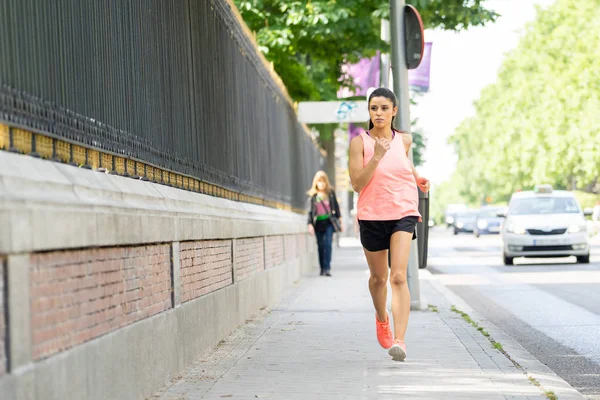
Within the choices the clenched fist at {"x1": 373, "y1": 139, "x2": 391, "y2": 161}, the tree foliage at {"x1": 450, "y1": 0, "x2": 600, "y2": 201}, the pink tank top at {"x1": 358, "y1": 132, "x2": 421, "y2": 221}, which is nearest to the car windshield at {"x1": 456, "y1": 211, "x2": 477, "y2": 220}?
the tree foliage at {"x1": 450, "y1": 0, "x2": 600, "y2": 201}

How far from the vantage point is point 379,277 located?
9.43 metres

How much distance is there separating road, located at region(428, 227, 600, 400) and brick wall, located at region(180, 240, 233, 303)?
2.76 metres

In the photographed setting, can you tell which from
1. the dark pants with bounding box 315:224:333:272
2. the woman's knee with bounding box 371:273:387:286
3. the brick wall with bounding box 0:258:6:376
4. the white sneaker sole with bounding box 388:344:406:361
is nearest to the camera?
the brick wall with bounding box 0:258:6:376

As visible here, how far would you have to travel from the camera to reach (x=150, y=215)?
7453mm

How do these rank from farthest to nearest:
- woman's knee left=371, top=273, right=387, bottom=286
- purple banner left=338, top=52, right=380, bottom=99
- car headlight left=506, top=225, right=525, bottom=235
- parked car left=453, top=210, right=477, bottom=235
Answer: parked car left=453, top=210, right=477, bottom=235
purple banner left=338, top=52, right=380, bottom=99
car headlight left=506, top=225, right=525, bottom=235
woman's knee left=371, top=273, right=387, bottom=286

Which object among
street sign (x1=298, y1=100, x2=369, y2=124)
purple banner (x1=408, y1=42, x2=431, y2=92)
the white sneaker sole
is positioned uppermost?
purple banner (x1=408, y1=42, x2=431, y2=92)

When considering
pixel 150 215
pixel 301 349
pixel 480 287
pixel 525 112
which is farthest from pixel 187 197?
pixel 525 112

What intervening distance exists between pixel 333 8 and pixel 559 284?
9519 mm

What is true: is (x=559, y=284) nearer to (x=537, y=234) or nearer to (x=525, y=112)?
(x=537, y=234)

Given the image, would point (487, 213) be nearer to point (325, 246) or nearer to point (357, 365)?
point (325, 246)

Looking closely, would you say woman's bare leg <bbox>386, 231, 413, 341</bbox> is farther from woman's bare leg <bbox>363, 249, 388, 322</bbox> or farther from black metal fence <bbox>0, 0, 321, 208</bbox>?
black metal fence <bbox>0, 0, 321, 208</bbox>

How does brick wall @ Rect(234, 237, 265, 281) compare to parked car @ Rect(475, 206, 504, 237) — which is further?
parked car @ Rect(475, 206, 504, 237)

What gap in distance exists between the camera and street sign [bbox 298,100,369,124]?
25.0m

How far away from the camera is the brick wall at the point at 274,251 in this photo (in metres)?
16.2
